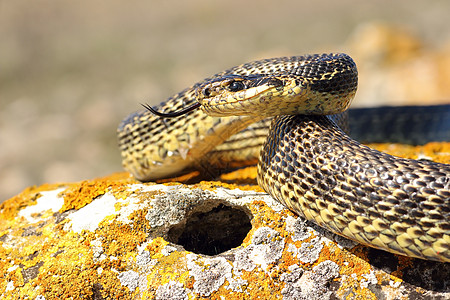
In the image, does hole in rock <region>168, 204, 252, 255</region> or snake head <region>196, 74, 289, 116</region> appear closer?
snake head <region>196, 74, 289, 116</region>

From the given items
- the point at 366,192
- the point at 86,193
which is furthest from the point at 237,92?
the point at 86,193

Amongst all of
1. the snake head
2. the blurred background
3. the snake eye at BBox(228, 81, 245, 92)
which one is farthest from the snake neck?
the blurred background

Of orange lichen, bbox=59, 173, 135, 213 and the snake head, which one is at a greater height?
the snake head

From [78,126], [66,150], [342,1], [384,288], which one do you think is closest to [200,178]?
[384,288]

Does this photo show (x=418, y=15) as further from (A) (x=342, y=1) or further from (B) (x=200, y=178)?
(B) (x=200, y=178)

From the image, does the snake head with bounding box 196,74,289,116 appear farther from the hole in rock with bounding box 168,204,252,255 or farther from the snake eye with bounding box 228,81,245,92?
the hole in rock with bounding box 168,204,252,255

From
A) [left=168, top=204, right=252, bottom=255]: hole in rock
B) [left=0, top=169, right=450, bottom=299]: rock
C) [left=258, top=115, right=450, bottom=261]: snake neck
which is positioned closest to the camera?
[left=258, top=115, right=450, bottom=261]: snake neck
